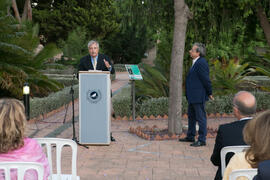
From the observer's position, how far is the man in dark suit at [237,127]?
3.48 m

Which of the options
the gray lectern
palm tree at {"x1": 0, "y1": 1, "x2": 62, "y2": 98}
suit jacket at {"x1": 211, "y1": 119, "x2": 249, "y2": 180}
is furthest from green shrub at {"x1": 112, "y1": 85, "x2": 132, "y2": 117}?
suit jacket at {"x1": 211, "y1": 119, "x2": 249, "y2": 180}

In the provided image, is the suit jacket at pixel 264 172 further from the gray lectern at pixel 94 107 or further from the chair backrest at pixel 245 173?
the gray lectern at pixel 94 107

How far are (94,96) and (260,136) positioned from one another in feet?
17.4

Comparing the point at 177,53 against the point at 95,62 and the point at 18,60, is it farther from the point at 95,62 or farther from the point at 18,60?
the point at 18,60

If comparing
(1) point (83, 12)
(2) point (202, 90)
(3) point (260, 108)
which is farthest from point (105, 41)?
(2) point (202, 90)

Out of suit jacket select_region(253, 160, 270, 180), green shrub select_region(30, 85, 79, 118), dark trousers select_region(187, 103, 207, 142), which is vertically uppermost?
suit jacket select_region(253, 160, 270, 180)

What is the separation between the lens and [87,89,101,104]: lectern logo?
7207 millimetres

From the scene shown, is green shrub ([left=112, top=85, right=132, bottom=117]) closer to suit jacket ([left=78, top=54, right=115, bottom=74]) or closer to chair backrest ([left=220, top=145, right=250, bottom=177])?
suit jacket ([left=78, top=54, right=115, bottom=74])

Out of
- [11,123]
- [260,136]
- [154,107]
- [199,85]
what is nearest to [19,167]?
[11,123]

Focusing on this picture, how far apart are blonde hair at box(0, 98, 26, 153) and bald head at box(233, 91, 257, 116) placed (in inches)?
71.7

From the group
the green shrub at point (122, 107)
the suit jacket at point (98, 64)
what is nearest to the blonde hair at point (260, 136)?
the suit jacket at point (98, 64)

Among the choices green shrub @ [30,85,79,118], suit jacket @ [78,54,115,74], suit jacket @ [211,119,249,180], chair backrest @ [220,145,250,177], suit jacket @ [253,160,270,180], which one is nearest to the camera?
suit jacket @ [253,160,270,180]

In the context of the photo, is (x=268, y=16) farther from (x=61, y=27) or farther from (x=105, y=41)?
(x=105, y=41)

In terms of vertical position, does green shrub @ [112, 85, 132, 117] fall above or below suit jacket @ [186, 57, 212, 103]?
below
